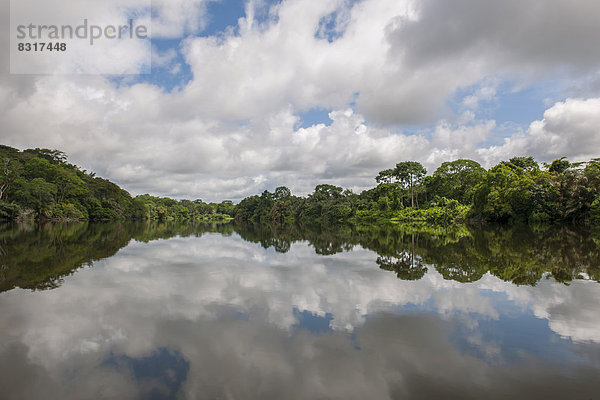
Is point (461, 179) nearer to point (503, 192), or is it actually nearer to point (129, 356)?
point (503, 192)

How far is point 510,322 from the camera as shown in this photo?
534 cm

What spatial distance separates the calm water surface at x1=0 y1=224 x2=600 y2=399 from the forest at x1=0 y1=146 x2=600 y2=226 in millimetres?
27275

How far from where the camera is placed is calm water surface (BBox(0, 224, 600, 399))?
343 centimetres

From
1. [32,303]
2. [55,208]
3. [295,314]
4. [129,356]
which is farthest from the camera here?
[55,208]

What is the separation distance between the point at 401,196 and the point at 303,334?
58292 millimetres

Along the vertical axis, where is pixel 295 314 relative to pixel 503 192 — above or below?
below

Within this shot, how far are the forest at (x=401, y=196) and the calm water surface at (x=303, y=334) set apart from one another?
89.5ft

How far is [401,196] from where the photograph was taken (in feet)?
196

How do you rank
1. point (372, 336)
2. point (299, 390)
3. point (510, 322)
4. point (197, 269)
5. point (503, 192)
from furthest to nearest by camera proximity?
1. point (503, 192)
2. point (197, 269)
3. point (510, 322)
4. point (372, 336)
5. point (299, 390)

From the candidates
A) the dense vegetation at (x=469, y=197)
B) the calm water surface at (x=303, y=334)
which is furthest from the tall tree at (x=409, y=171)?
the calm water surface at (x=303, y=334)

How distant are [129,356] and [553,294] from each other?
8.16 m

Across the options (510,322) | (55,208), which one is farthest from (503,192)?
(55,208)

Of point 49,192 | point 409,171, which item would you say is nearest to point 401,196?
point 409,171

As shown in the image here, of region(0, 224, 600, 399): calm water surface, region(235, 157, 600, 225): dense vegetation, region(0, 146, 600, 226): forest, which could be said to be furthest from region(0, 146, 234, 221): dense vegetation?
region(0, 224, 600, 399): calm water surface
